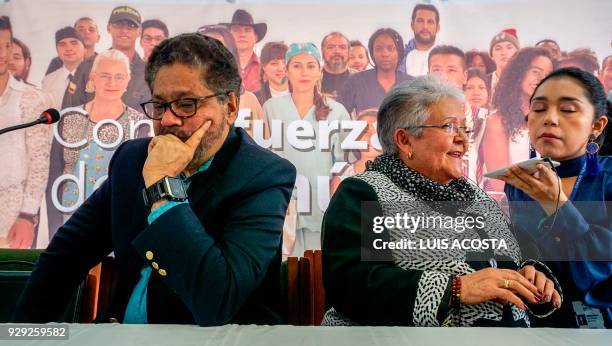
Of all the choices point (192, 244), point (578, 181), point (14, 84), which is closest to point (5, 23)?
point (14, 84)

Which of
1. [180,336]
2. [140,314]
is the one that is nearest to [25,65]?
[140,314]

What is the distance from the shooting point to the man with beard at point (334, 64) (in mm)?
3982

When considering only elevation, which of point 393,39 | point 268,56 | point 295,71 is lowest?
point 295,71

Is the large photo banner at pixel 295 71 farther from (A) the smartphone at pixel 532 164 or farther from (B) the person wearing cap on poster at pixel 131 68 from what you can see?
(A) the smartphone at pixel 532 164

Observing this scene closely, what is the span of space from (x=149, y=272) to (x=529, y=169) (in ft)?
3.74

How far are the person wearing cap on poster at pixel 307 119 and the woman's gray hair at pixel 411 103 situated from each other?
2.02 metres

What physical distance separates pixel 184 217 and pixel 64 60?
319cm

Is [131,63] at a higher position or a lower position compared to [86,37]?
lower

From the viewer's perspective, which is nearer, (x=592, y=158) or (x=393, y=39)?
(x=592, y=158)

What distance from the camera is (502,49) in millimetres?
3932

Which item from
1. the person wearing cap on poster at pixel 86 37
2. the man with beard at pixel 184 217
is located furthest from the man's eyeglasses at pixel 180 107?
the person wearing cap on poster at pixel 86 37

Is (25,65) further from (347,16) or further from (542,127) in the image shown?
(542,127)

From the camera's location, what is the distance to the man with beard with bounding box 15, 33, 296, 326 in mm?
1258

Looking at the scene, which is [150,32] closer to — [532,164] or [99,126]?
[99,126]
